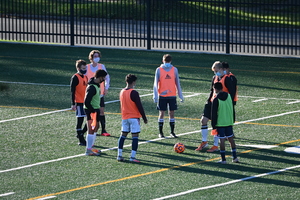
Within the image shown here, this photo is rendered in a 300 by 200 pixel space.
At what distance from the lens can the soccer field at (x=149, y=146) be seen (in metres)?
10.8

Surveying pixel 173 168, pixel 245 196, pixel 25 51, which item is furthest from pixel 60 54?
pixel 245 196

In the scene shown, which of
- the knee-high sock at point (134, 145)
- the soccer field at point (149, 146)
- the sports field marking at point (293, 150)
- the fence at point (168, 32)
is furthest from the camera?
the fence at point (168, 32)

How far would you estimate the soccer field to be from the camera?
10.8m

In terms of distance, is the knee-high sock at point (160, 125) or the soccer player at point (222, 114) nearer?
the soccer player at point (222, 114)

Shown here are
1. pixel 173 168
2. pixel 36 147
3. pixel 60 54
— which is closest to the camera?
pixel 173 168

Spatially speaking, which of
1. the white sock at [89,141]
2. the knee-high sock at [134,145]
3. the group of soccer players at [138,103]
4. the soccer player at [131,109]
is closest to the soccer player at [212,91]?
the group of soccer players at [138,103]

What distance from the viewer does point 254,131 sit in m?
15.0

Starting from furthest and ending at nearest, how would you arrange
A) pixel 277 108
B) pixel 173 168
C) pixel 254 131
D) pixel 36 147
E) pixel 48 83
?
pixel 48 83 → pixel 277 108 → pixel 254 131 → pixel 36 147 → pixel 173 168

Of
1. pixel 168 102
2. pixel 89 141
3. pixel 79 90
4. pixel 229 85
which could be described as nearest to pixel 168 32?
pixel 168 102

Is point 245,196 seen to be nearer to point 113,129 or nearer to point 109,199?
point 109,199

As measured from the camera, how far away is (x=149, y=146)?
1368 cm

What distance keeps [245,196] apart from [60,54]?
59.5ft

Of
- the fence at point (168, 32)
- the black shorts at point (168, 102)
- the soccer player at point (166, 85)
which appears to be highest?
the fence at point (168, 32)

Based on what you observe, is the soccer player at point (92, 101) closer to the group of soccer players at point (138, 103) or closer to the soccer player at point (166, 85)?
the group of soccer players at point (138, 103)
